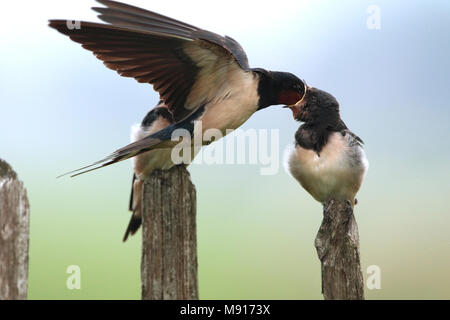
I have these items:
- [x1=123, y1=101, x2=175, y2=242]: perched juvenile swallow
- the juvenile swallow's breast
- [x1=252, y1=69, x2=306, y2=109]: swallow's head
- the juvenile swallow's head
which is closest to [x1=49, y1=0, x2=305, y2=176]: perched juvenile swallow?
[x1=252, y1=69, x2=306, y2=109]: swallow's head

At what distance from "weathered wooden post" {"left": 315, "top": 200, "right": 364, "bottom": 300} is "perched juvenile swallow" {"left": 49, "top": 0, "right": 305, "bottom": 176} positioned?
71 cm

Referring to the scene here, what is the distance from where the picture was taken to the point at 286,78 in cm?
306

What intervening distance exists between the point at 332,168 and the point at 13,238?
1.71 meters

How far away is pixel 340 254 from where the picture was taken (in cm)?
239

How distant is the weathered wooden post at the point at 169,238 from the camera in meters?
2.17

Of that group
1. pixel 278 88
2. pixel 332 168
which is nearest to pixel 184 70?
pixel 278 88

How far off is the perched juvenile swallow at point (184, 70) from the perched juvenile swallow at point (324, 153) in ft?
0.69

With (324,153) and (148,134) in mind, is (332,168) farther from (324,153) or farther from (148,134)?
(148,134)

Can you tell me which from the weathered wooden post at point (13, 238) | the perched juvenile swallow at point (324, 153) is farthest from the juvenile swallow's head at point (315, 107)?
the weathered wooden post at point (13, 238)

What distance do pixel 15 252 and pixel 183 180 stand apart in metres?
0.62

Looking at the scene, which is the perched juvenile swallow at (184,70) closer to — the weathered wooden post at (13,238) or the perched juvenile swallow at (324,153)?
the perched juvenile swallow at (324,153)

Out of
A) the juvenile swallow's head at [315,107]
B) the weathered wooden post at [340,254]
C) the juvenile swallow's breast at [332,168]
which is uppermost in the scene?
the juvenile swallow's head at [315,107]
